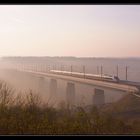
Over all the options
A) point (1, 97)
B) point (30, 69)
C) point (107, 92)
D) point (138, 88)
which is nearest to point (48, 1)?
point (1, 97)

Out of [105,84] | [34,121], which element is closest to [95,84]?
[105,84]

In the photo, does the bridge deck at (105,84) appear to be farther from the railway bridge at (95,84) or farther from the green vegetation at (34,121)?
the green vegetation at (34,121)

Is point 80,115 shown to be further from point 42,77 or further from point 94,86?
point 42,77

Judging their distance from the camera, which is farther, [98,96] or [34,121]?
[98,96]

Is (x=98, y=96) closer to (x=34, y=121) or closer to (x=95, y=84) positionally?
(x=95, y=84)

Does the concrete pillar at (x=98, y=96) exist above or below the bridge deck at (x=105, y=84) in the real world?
below

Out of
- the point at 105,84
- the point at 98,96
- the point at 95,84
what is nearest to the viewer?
the point at 105,84

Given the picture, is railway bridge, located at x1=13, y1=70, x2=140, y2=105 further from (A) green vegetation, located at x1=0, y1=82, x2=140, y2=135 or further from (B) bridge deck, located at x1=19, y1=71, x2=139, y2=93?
(A) green vegetation, located at x1=0, y1=82, x2=140, y2=135

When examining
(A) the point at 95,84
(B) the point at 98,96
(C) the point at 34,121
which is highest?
(C) the point at 34,121

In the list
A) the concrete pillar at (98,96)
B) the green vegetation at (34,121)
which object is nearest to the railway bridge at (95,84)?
the concrete pillar at (98,96)

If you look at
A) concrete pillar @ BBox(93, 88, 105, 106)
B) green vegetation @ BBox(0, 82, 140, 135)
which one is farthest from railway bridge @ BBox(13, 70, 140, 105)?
green vegetation @ BBox(0, 82, 140, 135)

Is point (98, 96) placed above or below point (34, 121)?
below
